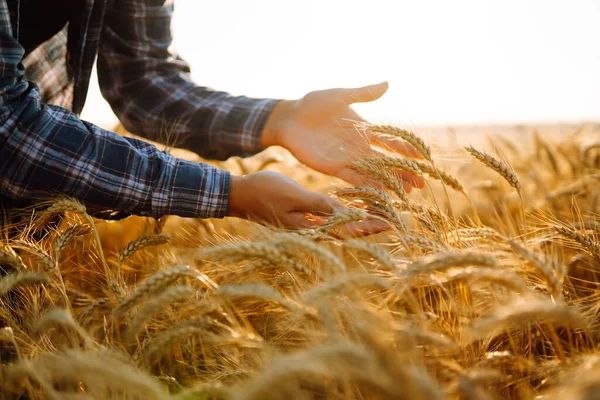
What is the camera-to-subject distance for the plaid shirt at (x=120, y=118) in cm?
147

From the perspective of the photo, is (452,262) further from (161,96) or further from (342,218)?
(161,96)

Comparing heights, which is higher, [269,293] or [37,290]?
[269,293]

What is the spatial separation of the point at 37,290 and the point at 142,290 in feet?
1.61

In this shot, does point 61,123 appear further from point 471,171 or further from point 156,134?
point 471,171

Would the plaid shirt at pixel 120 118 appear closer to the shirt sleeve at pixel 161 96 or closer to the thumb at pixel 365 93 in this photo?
the shirt sleeve at pixel 161 96

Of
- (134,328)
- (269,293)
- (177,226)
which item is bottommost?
(177,226)

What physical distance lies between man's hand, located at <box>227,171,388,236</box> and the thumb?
0.53 metres

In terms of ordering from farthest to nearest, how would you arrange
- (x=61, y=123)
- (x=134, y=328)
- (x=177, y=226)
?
(x=177, y=226) < (x=61, y=123) < (x=134, y=328)

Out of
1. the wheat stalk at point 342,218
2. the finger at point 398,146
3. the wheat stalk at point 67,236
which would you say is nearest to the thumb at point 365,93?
the finger at point 398,146

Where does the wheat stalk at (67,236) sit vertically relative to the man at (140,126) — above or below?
below

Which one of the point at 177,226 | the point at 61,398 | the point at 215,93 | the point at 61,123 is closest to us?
the point at 61,398

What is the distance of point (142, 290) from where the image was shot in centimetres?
103

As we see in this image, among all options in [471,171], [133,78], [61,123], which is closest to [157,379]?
[61,123]

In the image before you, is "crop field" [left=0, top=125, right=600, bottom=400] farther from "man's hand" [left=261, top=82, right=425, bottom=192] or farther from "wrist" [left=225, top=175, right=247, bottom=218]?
"man's hand" [left=261, top=82, right=425, bottom=192]
